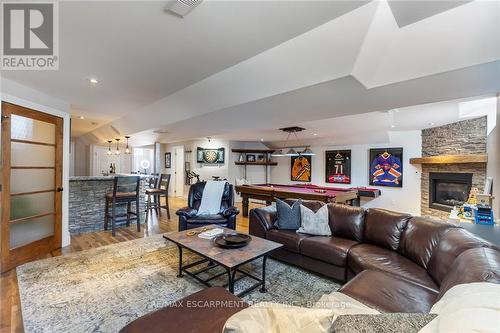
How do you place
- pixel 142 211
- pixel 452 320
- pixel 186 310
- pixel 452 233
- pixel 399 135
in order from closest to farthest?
pixel 452 320, pixel 186 310, pixel 452 233, pixel 142 211, pixel 399 135

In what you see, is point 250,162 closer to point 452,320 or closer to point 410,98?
point 410,98

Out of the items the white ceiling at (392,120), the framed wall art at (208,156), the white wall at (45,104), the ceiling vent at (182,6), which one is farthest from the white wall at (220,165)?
the ceiling vent at (182,6)

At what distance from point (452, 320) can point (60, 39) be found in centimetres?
325

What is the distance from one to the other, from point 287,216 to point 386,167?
4.73 metres

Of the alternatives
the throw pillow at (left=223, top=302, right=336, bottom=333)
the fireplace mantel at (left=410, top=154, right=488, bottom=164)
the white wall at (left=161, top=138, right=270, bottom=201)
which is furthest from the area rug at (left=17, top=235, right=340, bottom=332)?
the white wall at (left=161, top=138, right=270, bottom=201)

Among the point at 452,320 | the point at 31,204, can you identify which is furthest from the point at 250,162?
the point at 452,320

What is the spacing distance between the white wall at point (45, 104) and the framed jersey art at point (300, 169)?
6717 millimetres

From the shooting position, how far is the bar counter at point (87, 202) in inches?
177

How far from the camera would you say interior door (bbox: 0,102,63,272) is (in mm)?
2973

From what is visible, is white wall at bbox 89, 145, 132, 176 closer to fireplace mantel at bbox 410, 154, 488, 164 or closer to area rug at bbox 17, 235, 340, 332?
area rug at bbox 17, 235, 340, 332

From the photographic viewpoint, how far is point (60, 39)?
2.15m

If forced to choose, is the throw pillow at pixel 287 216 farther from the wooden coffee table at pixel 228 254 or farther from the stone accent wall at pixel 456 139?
the stone accent wall at pixel 456 139

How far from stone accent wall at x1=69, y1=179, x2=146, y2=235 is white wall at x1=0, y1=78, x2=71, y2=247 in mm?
698

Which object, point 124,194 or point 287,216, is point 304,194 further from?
point 124,194
